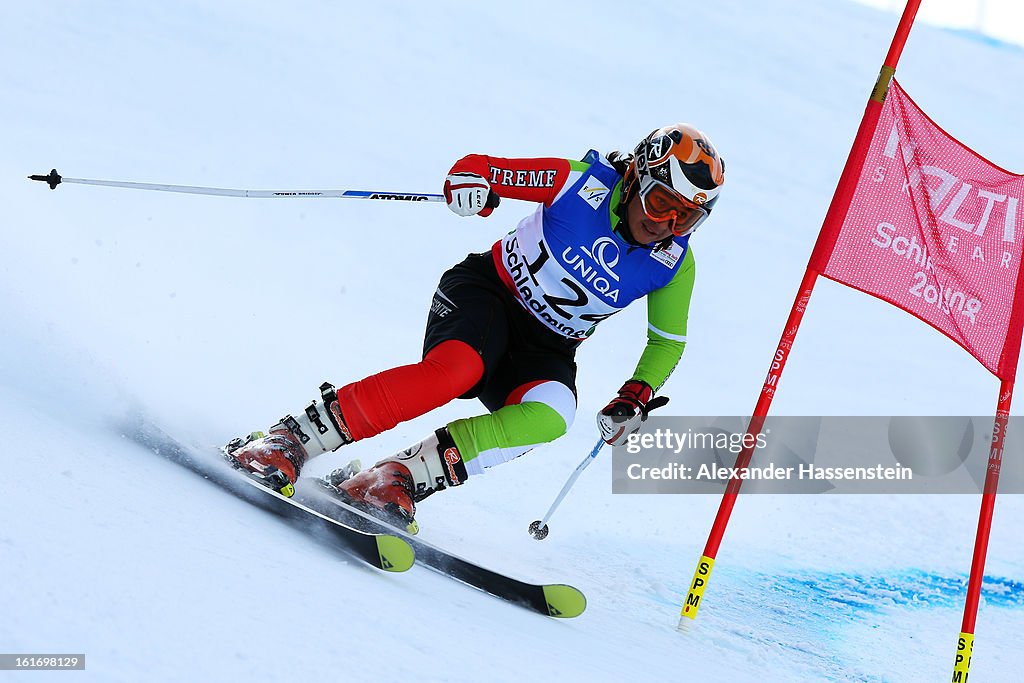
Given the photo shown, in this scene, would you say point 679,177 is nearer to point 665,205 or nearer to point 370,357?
point 665,205

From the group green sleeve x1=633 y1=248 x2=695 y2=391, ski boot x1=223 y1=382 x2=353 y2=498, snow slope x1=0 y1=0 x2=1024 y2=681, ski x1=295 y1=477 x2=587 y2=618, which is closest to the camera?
snow slope x1=0 y1=0 x2=1024 y2=681

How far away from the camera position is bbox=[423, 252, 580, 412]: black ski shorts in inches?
136

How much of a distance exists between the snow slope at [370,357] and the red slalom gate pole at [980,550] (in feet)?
0.92

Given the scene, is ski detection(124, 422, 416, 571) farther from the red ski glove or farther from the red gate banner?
the red gate banner

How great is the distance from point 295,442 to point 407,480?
398 millimetres

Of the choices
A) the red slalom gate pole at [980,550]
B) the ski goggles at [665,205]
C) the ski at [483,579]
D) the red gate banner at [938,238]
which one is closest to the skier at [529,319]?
the ski goggles at [665,205]

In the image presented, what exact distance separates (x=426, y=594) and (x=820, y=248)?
1915 millimetres

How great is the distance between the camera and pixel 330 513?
3176 mm

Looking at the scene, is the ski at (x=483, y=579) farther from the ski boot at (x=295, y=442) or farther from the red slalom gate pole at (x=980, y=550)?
the red slalom gate pole at (x=980, y=550)

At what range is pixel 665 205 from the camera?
3.28 m

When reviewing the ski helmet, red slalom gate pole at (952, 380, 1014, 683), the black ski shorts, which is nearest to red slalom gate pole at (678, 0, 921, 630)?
the ski helmet

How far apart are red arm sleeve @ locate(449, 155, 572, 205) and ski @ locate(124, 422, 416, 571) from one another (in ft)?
3.91

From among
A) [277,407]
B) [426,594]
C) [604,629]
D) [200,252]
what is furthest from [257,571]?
[200,252]

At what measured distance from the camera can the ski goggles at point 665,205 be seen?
3.28m
